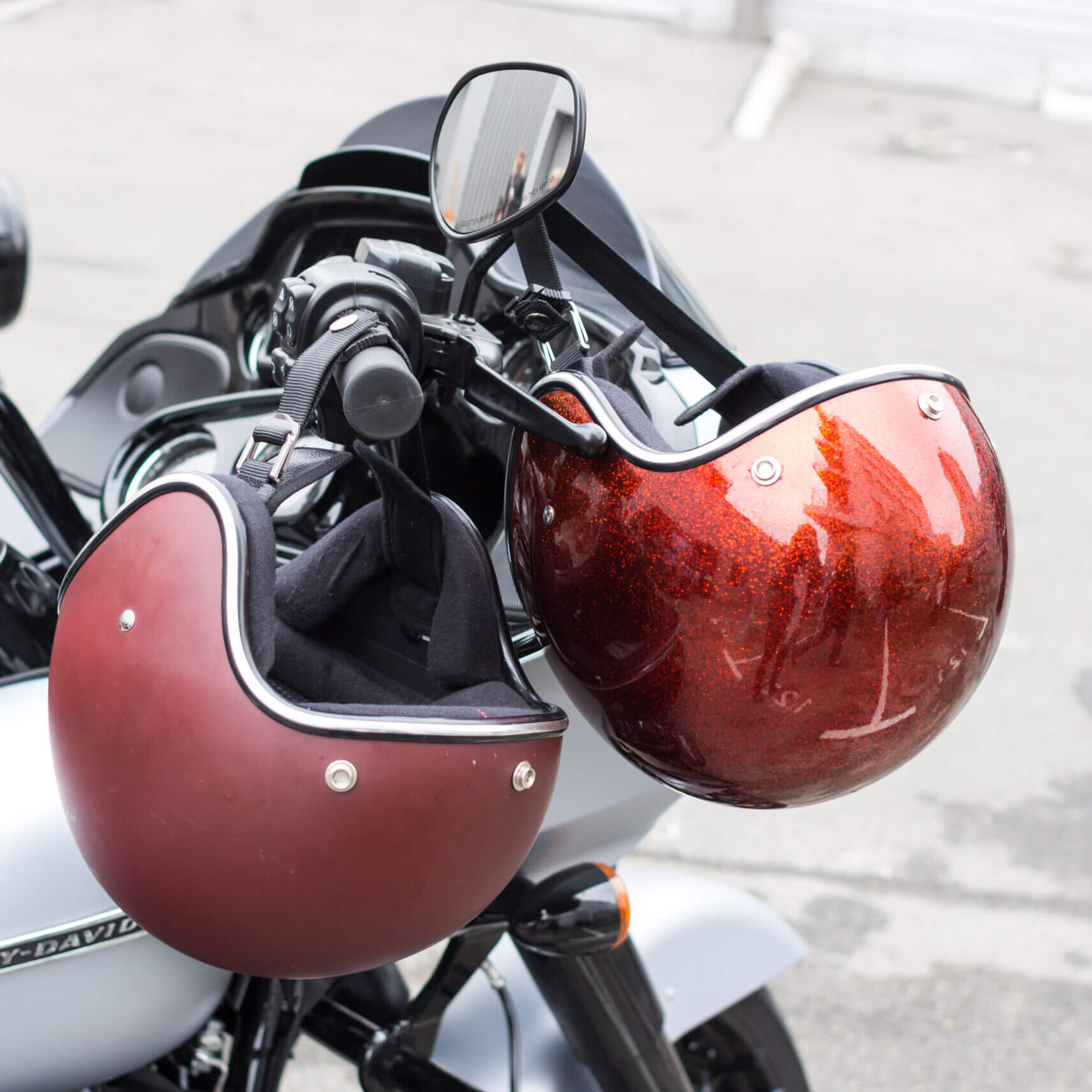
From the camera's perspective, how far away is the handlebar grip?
64 centimetres

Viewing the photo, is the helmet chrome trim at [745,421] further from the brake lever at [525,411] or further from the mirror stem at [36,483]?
the mirror stem at [36,483]

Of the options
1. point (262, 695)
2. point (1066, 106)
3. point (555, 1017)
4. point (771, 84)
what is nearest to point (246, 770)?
point (262, 695)

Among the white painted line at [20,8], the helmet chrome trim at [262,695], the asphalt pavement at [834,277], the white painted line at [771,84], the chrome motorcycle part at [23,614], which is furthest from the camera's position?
the white painted line at [20,8]

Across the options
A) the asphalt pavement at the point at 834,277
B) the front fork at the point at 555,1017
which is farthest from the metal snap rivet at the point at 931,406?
the asphalt pavement at the point at 834,277

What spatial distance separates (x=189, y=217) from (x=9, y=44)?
295cm

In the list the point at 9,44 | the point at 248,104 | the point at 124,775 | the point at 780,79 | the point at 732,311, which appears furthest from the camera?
the point at 780,79

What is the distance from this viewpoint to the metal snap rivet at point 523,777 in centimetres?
66

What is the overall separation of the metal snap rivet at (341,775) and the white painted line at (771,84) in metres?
6.81

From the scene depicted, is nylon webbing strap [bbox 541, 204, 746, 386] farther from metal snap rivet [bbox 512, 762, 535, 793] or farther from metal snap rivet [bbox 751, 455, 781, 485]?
metal snap rivet [bbox 512, 762, 535, 793]

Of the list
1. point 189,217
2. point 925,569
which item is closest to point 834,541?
point 925,569

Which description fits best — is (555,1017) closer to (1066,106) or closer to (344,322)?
(344,322)

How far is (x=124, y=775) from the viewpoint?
0.63 meters

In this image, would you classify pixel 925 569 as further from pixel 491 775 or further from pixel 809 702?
pixel 491 775

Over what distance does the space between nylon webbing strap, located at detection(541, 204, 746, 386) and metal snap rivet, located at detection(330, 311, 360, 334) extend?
18 centimetres
